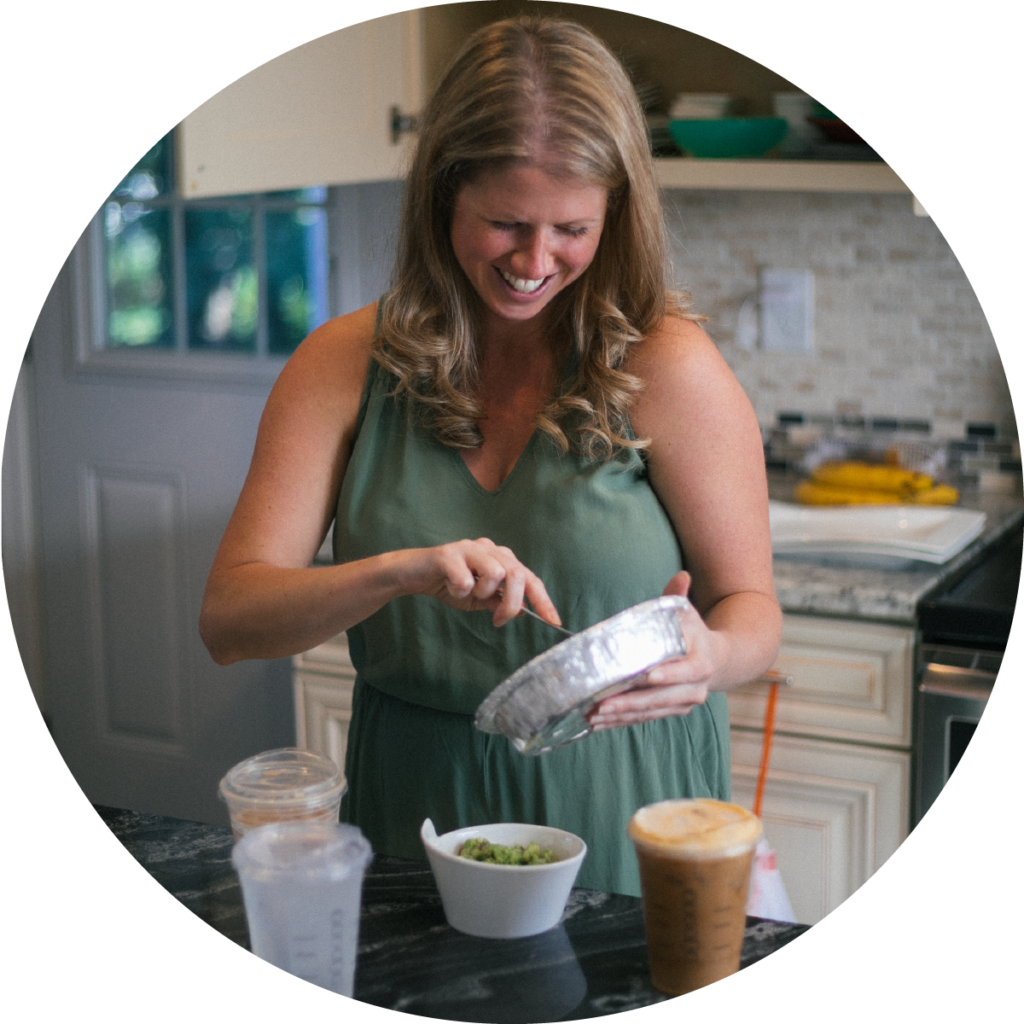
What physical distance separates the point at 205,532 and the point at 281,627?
1.81 m

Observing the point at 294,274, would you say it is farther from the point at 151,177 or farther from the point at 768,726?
the point at 768,726

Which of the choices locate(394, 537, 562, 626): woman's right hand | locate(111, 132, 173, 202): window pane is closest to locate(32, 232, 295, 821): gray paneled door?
locate(111, 132, 173, 202): window pane

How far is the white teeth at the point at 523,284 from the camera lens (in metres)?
1.12

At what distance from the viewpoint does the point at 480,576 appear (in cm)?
98

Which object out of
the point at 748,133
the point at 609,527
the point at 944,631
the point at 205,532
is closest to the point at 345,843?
the point at 609,527

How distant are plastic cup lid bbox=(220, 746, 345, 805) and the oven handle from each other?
3.79ft

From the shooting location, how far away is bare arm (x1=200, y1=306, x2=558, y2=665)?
106cm

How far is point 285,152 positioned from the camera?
6.16ft

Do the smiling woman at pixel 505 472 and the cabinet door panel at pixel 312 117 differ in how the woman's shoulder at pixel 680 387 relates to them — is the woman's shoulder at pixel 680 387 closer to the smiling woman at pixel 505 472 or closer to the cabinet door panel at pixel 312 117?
the smiling woman at pixel 505 472

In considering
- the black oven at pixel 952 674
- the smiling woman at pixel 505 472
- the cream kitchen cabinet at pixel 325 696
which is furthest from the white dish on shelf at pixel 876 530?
the smiling woman at pixel 505 472

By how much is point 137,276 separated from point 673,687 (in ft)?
7.63

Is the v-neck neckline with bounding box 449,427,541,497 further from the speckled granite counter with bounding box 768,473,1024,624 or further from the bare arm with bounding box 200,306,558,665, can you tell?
the speckled granite counter with bounding box 768,473,1024,624

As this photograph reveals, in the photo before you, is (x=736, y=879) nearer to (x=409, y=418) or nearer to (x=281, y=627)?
(x=281, y=627)

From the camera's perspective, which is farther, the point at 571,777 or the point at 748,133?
the point at 748,133
